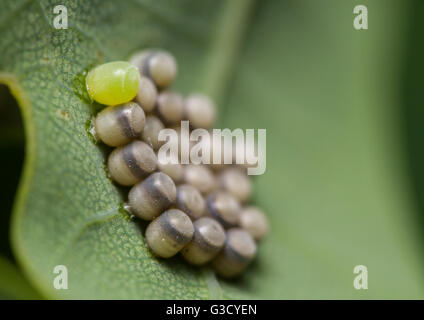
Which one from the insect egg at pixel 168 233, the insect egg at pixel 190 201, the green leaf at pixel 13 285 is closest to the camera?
the insect egg at pixel 168 233

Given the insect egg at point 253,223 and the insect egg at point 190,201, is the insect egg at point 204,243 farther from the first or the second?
the insect egg at point 253,223

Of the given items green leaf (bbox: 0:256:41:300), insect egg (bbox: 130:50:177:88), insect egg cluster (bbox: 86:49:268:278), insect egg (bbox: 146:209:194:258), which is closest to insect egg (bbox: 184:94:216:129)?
insect egg cluster (bbox: 86:49:268:278)

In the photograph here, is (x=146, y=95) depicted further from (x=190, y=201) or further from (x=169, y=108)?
(x=190, y=201)

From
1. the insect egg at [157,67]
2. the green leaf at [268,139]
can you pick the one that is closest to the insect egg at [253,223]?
the green leaf at [268,139]

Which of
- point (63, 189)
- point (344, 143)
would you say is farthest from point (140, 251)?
point (344, 143)

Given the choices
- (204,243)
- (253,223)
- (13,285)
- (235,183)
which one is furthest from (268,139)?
(13,285)

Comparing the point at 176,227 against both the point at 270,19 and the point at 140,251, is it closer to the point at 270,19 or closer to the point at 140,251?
the point at 140,251
